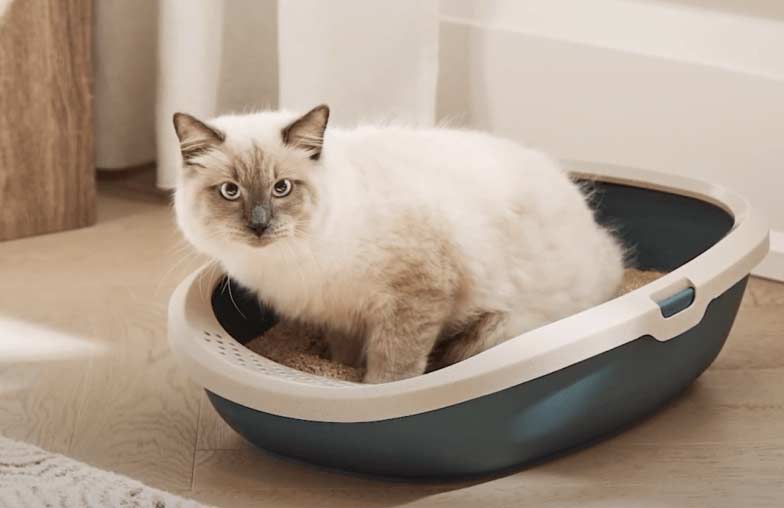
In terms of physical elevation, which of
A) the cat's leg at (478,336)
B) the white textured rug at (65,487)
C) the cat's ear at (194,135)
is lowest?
the white textured rug at (65,487)

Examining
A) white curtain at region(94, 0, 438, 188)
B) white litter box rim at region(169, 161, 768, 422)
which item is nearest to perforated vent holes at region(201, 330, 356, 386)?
white litter box rim at region(169, 161, 768, 422)

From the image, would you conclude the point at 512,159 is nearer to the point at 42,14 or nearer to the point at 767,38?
the point at 767,38

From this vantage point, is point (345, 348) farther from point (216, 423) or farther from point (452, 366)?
point (452, 366)

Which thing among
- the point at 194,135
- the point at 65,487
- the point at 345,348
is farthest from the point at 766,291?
the point at 65,487

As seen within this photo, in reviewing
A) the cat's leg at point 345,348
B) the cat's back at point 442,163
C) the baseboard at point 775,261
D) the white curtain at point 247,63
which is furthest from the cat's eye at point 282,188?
the baseboard at point 775,261

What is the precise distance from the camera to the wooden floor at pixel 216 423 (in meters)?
1.53

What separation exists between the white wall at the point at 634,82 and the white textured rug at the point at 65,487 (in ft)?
4.10

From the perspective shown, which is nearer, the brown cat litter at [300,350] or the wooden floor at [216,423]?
the wooden floor at [216,423]

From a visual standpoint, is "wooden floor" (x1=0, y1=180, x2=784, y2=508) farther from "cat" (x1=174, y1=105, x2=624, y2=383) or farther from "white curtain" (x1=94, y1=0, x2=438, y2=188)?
"white curtain" (x1=94, y1=0, x2=438, y2=188)

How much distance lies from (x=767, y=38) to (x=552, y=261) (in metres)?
0.73

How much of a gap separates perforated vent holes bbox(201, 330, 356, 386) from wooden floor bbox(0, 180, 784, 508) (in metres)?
0.13

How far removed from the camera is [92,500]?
137cm

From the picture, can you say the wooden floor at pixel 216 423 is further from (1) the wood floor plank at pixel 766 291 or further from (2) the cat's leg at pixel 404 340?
(2) the cat's leg at pixel 404 340

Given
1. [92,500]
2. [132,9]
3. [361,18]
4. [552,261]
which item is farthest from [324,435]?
[132,9]
